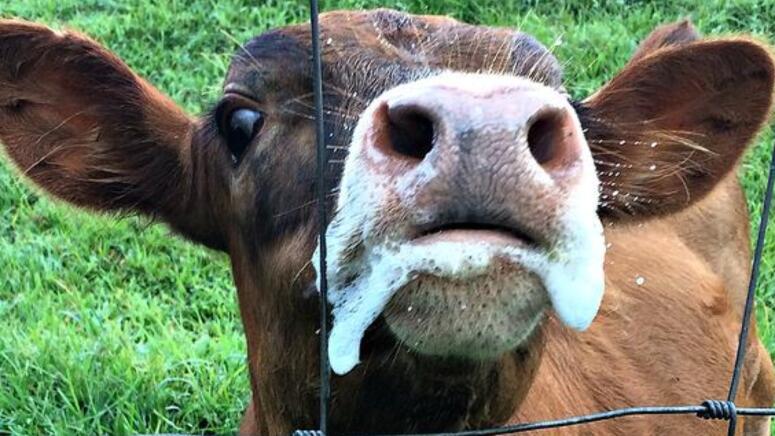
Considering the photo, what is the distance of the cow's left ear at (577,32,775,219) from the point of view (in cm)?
308

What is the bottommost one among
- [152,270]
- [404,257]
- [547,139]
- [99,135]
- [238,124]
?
[152,270]

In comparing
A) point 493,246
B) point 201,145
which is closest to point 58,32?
point 201,145

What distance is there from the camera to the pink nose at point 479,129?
199 centimetres

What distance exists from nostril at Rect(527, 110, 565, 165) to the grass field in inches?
33.2

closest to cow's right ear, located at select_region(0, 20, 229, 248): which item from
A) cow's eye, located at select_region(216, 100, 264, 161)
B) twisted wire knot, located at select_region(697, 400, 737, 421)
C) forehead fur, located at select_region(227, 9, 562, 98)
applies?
cow's eye, located at select_region(216, 100, 264, 161)

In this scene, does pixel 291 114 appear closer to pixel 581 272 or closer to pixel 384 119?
pixel 384 119

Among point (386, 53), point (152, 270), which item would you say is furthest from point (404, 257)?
point (152, 270)

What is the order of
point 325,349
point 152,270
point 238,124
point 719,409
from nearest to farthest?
point 325,349
point 719,409
point 238,124
point 152,270

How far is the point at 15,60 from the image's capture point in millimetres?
3174

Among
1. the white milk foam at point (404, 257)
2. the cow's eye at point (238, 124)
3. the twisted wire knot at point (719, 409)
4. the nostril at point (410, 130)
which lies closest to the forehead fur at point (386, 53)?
the cow's eye at point (238, 124)

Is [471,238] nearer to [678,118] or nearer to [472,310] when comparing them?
[472,310]

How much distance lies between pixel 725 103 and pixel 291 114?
1341mm

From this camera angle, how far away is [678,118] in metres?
3.33

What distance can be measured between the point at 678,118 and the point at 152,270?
3612 mm
